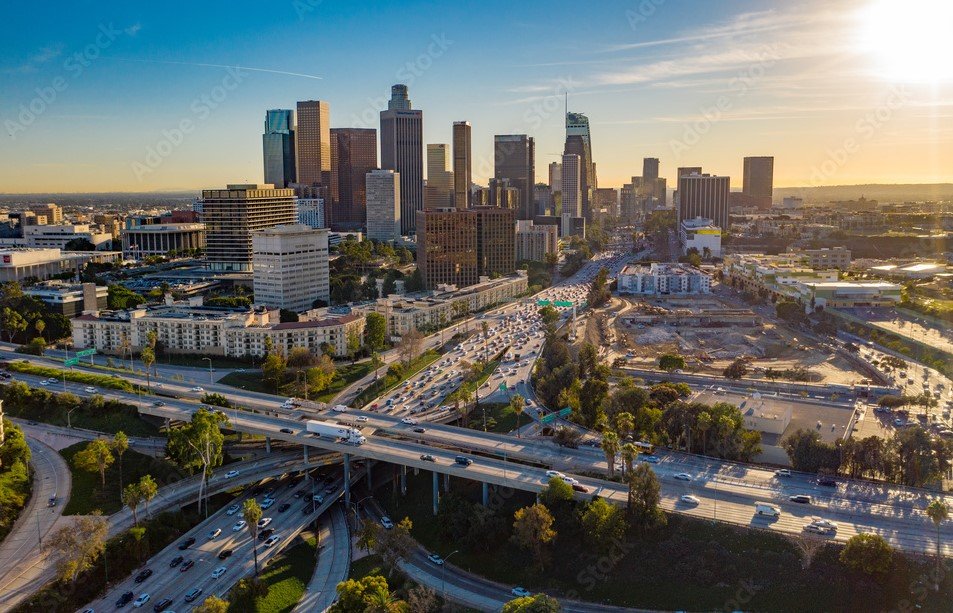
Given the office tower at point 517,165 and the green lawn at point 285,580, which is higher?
the office tower at point 517,165

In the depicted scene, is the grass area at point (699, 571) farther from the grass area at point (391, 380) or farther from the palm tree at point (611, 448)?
the grass area at point (391, 380)

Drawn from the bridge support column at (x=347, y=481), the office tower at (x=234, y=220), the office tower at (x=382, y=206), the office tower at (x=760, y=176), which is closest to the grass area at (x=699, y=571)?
the bridge support column at (x=347, y=481)

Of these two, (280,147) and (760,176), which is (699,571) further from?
(760,176)

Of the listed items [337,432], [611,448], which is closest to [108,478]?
[337,432]

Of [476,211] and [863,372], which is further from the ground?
[476,211]

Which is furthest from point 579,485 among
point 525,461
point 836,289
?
point 836,289

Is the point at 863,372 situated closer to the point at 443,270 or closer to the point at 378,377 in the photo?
the point at 378,377

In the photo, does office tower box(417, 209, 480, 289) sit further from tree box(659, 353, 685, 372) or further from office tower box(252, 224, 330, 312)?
tree box(659, 353, 685, 372)
